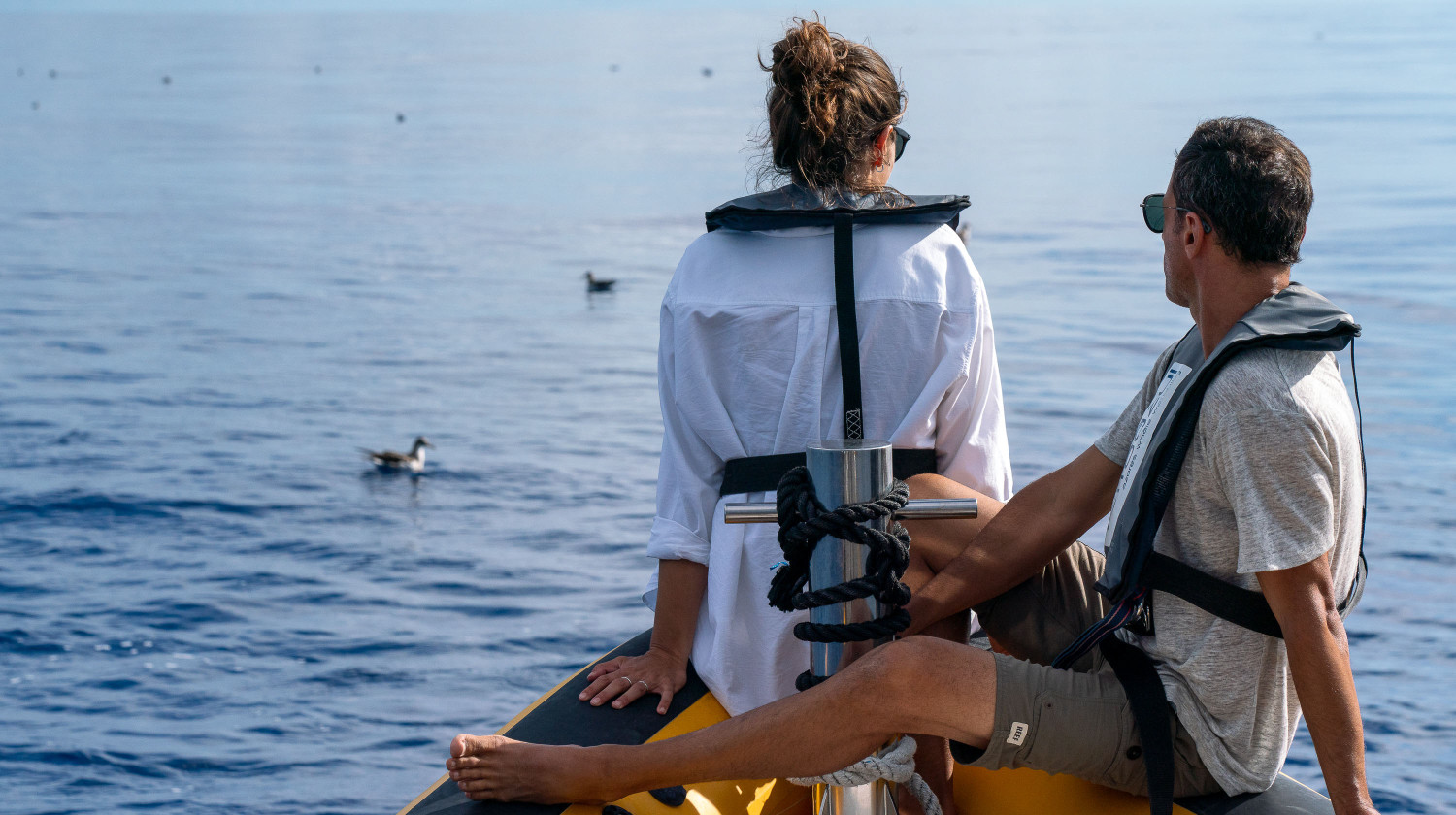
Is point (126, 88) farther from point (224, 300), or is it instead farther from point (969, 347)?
point (969, 347)

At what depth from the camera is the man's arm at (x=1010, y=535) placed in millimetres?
2707

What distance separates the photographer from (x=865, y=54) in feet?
9.10

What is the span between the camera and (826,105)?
8.86 ft

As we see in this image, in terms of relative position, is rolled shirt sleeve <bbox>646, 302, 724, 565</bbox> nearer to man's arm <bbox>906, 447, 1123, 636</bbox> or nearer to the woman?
the woman

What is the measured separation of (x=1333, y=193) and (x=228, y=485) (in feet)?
52.1

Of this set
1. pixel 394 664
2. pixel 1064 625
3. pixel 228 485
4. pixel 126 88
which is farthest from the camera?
pixel 126 88

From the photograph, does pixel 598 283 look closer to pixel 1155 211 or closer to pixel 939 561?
pixel 939 561

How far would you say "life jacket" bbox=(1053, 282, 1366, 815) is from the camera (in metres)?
2.32

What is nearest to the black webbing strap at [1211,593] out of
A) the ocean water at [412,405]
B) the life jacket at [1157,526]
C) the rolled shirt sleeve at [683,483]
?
the life jacket at [1157,526]

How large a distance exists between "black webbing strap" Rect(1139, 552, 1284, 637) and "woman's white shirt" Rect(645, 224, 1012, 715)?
1.50 ft

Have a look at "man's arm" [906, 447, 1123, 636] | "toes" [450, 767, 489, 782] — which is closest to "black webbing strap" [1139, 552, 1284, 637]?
"man's arm" [906, 447, 1123, 636]

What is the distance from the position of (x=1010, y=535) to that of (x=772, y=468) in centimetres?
46

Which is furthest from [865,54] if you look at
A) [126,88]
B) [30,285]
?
[126,88]

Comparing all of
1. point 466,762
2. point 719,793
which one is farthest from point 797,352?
point 466,762
